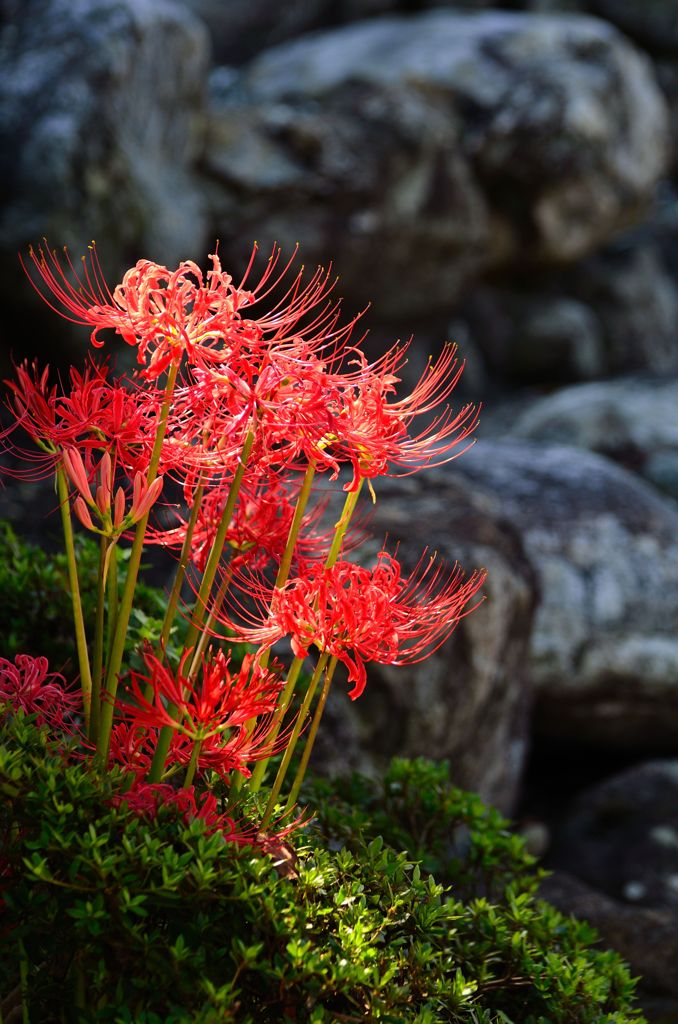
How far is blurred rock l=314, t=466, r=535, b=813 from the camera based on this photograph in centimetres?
300

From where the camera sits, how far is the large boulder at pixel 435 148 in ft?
22.8

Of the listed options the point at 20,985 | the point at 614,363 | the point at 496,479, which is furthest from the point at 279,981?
the point at 614,363

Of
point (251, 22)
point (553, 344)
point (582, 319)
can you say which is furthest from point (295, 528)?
point (251, 22)

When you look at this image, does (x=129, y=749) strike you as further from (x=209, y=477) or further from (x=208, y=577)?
(x=209, y=477)

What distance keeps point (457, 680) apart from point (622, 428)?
417cm

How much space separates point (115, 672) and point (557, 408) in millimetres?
6249

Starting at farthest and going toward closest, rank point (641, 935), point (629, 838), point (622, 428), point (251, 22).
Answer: point (251, 22), point (622, 428), point (629, 838), point (641, 935)

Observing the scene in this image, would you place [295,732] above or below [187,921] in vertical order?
above

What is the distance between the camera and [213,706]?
4.70 ft

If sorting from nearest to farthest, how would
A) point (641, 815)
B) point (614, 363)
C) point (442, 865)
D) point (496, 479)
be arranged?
point (442, 865) < point (641, 815) < point (496, 479) < point (614, 363)

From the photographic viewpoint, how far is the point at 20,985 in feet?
4.62

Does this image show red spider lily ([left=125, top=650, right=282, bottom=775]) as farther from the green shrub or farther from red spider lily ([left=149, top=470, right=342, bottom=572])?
red spider lily ([left=149, top=470, right=342, bottom=572])

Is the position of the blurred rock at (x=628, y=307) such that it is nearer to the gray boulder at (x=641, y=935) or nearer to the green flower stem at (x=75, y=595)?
the gray boulder at (x=641, y=935)

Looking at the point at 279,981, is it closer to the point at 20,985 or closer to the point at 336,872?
the point at 336,872
